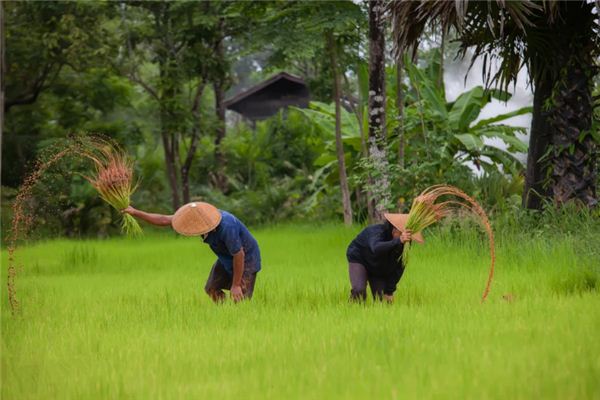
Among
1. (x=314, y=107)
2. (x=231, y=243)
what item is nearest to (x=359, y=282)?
(x=231, y=243)

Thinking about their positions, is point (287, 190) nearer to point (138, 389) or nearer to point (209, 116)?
point (209, 116)

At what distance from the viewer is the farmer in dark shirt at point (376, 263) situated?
7242 mm

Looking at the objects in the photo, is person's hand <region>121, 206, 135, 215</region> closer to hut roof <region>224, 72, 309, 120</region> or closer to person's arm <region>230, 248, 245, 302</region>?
person's arm <region>230, 248, 245, 302</region>

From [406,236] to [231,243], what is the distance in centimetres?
151

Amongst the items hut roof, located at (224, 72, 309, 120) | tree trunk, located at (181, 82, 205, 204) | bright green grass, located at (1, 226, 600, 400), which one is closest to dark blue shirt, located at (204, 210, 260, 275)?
bright green grass, located at (1, 226, 600, 400)

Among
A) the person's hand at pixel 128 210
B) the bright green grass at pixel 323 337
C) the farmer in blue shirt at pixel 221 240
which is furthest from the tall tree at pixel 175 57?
the person's hand at pixel 128 210

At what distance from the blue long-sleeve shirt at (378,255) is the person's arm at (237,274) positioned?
97cm

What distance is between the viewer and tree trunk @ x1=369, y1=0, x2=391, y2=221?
42.7 feet

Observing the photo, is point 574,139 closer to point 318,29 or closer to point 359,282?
point 318,29

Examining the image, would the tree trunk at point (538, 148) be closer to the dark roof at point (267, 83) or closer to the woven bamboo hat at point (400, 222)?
the woven bamboo hat at point (400, 222)

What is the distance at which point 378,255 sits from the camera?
721 cm

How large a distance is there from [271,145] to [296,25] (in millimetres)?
9228

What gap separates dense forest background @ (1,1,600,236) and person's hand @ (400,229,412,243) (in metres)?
3.97

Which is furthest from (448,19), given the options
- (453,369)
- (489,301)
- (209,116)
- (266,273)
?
(209,116)
